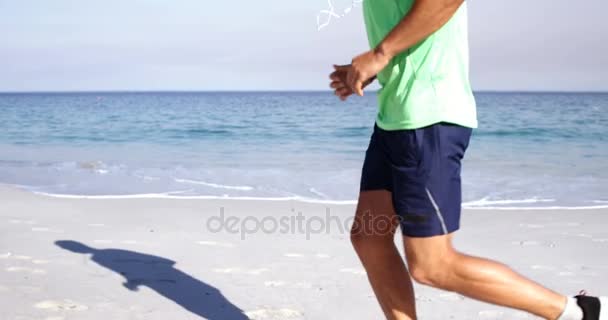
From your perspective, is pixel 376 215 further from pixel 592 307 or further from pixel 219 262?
pixel 219 262

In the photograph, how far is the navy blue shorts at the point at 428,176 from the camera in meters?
2.02

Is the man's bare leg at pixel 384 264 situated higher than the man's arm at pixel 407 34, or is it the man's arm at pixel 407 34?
the man's arm at pixel 407 34

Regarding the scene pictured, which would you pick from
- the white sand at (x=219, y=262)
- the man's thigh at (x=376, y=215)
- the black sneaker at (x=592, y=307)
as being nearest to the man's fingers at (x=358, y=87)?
the man's thigh at (x=376, y=215)

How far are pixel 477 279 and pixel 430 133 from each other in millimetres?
513

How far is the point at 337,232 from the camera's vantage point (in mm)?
5102

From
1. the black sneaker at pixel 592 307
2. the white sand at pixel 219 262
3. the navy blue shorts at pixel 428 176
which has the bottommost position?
the white sand at pixel 219 262

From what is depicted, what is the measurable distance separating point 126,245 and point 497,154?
10.2 meters

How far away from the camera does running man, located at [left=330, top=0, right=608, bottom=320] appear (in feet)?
6.48

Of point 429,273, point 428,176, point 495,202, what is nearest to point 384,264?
point 429,273

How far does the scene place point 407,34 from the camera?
1916 mm

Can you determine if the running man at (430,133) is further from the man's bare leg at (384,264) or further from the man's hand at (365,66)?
the man's bare leg at (384,264)

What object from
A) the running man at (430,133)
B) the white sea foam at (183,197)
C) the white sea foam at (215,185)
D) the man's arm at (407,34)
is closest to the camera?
the man's arm at (407,34)

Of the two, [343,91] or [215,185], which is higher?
[343,91]

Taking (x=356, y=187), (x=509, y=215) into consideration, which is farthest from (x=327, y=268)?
(x=356, y=187)
